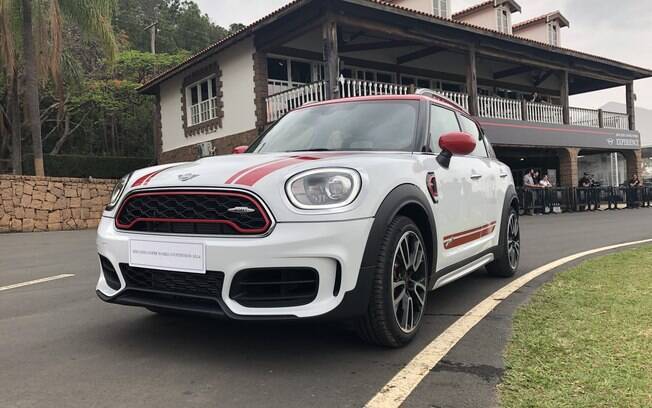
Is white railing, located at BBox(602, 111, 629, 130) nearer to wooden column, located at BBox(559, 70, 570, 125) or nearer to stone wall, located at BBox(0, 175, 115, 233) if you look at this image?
wooden column, located at BBox(559, 70, 570, 125)

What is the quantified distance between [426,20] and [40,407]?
1480cm

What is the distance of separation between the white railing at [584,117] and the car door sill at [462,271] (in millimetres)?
19898

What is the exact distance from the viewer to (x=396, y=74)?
20594mm

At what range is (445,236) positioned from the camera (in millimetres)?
3713

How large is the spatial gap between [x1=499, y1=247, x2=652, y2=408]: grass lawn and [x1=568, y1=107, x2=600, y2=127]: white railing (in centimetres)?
1984

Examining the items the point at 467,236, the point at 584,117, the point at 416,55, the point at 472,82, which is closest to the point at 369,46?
the point at 416,55

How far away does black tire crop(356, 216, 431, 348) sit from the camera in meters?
2.87

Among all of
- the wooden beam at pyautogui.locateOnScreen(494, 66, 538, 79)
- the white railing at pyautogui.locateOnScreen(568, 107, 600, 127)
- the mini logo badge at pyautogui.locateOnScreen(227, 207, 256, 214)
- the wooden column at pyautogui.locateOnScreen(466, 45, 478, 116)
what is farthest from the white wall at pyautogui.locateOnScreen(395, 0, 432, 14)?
the mini logo badge at pyautogui.locateOnScreen(227, 207, 256, 214)

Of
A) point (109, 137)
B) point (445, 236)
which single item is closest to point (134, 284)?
point (445, 236)

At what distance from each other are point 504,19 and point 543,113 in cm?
585

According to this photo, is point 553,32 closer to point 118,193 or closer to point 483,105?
point 483,105

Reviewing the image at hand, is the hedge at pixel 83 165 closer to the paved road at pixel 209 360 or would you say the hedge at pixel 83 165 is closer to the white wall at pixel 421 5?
the white wall at pixel 421 5

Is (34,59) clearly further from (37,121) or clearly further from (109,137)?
(109,137)

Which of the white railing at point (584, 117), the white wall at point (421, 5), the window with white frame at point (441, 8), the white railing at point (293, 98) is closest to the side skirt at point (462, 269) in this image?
the white railing at point (293, 98)
